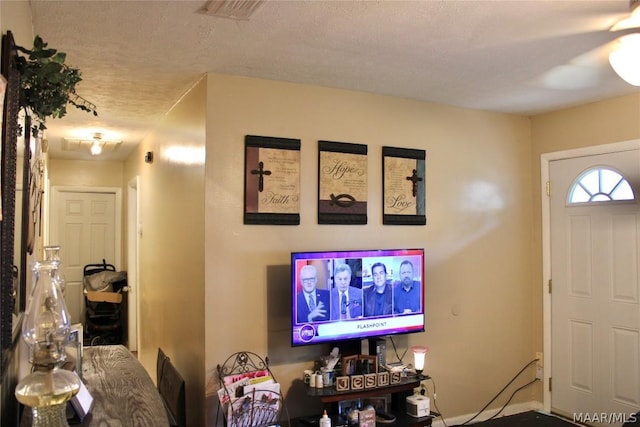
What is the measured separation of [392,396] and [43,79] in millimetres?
2769

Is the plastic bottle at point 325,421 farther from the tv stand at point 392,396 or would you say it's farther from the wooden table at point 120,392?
the wooden table at point 120,392

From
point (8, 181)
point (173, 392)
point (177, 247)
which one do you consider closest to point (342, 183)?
point (177, 247)

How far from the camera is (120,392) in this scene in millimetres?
1913

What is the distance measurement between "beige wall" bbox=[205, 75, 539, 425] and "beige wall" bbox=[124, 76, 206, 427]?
14cm

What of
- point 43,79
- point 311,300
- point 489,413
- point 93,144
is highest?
point 93,144

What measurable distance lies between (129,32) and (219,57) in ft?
1.67

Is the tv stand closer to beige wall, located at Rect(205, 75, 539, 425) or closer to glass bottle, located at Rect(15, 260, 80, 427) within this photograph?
beige wall, located at Rect(205, 75, 539, 425)

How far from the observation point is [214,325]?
3061 mm

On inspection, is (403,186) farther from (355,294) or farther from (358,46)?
(358,46)

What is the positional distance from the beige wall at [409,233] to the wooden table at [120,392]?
2.30ft

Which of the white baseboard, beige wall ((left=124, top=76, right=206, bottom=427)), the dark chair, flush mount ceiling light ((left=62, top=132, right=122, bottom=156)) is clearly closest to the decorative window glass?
the white baseboard

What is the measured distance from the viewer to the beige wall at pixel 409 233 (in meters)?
3.12

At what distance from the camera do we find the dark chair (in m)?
2.70

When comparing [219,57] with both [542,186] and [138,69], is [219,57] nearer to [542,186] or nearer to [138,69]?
[138,69]
